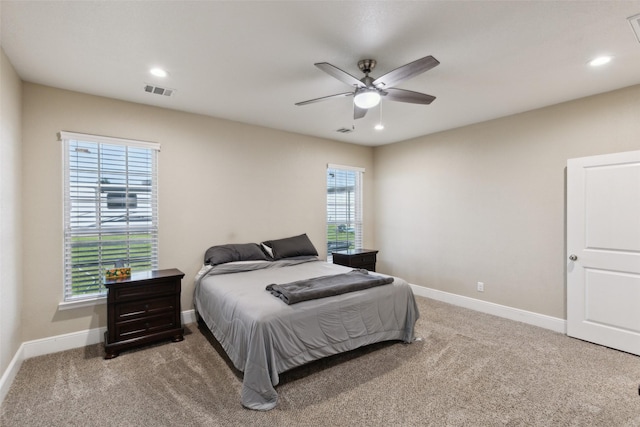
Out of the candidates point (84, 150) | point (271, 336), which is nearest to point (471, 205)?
point (271, 336)

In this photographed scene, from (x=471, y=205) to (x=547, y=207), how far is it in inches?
36.7

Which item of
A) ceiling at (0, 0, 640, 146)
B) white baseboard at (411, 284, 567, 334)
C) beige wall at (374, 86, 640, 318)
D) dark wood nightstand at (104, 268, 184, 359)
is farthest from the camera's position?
white baseboard at (411, 284, 567, 334)

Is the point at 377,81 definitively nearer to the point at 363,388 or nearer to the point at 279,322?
the point at 279,322

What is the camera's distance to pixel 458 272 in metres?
4.56

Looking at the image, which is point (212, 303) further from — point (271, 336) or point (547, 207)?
Result: point (547, 207)

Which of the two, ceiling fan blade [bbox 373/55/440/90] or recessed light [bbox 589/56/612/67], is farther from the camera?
recessed light [bbox 589/56/612/67]

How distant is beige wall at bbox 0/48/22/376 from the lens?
233 centimetres

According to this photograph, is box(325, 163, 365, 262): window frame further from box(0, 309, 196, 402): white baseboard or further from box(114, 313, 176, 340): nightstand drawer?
box(0, 309, 196, 402): white baseboard

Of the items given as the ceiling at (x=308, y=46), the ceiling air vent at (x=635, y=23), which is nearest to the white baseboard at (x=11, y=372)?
the ceiling at (x=308, y=46)

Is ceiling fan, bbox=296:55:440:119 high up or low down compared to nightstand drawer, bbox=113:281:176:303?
up

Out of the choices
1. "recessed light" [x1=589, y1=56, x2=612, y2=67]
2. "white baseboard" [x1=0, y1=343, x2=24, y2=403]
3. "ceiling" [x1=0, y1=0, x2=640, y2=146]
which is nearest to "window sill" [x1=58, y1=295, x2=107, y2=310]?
"white baseboard" [x1=0, y1=343, x2=24, y2=403]

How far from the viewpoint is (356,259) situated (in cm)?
491

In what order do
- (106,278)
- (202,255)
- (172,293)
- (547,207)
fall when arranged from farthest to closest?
(202,255)
(547,207)
(172,293)
(106,278)

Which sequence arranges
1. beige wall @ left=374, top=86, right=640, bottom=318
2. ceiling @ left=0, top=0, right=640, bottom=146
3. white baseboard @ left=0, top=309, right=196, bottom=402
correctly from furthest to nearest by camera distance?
beige wall @ left=374, top=86, right=640, bottom=318 < white baseboard @ left=0, top=309, right=196, bottom=402 < ceiling @ left=0, top=0, right=640, bottom=146
